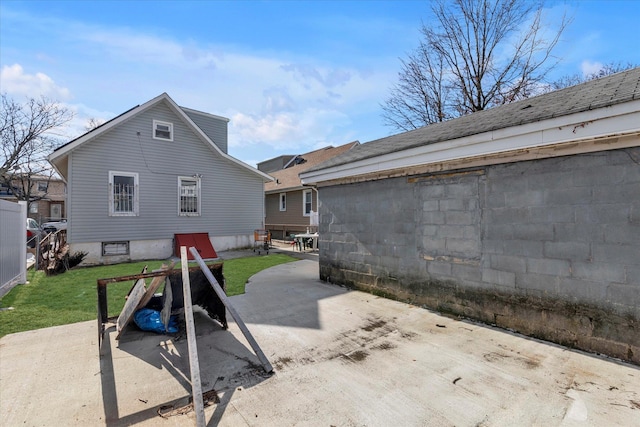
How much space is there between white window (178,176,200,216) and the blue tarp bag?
8.86 metres

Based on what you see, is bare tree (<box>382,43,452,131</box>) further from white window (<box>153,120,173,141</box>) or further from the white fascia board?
the white fascia board

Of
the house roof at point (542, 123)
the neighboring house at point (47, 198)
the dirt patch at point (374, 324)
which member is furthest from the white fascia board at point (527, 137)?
the neighboring house at point (47, 198)

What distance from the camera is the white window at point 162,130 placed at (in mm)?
11766

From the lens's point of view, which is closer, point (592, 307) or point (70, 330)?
point (592, 307)

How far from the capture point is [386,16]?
1012cm

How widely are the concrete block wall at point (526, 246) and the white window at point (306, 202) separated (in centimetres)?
1094

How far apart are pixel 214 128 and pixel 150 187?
20.6ft

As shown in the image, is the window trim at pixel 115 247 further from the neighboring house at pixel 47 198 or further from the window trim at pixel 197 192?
the neighboring house at pixel 47 198

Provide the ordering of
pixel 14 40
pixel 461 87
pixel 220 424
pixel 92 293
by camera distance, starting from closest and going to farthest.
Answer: pixel 220 424 → pixel 92 293 → pixel 14 40 → pixel 461 87

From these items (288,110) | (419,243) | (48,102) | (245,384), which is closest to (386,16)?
(419,243)

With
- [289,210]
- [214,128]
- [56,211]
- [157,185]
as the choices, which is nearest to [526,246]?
[157,185]

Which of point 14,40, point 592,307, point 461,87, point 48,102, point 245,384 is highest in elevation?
point 48,102

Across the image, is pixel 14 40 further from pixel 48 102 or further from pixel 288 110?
pixel 48 102

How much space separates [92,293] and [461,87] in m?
20.0
